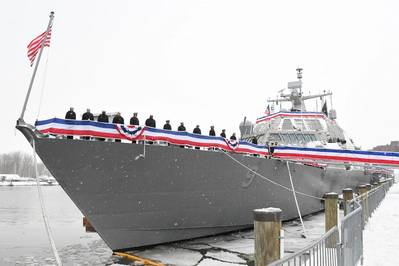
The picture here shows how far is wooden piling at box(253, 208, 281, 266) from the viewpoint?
13.0 feet

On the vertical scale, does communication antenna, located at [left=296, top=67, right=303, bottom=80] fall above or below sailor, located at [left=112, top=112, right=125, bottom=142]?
above

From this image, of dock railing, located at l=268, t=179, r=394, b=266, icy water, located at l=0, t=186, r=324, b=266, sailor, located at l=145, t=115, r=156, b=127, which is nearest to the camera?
dock railing, located at l=268, t=179, r=394, b=266

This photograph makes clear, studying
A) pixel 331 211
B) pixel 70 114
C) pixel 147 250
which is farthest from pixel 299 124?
pixel 70 114

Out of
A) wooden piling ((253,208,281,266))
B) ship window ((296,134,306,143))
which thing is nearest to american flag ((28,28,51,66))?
wooden piling ((253,208,281,266))

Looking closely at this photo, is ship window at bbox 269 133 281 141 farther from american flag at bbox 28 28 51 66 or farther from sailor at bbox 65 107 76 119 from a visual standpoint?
american flag at bbox 28 28 51 66

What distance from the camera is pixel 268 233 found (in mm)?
4008

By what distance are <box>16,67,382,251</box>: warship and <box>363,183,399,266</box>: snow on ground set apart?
194cm

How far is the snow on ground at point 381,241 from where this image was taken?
6139 millimetres

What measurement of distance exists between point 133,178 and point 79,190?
1.13 m

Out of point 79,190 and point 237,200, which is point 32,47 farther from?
point 237,200

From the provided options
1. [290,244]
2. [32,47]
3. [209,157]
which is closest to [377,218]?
[290,244]

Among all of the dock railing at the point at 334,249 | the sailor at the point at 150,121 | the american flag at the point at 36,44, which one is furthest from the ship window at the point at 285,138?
the american flag at the point at 36,44

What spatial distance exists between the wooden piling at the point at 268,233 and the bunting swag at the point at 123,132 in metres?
4.39

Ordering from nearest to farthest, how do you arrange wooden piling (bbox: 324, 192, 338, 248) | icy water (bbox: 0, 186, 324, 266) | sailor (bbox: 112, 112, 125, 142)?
wooden piling (bbox: 324, 192, 338, 248), icy water (bbox: 0, 186, 324, 266), sailor (bbox: 112, 112, 125, 142)
